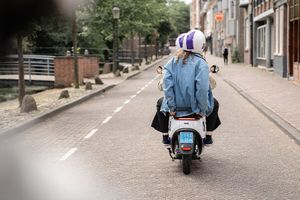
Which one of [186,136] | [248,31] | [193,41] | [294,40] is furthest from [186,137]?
[248,31]

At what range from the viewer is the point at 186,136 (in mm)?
5984

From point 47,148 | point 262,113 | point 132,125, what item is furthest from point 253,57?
point 47,148

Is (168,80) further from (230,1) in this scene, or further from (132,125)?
(230,1)

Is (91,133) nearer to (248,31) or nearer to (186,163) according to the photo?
(186,163)

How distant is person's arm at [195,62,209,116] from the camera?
19.6ft

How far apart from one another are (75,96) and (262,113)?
756 cm

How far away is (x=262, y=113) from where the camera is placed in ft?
44.1

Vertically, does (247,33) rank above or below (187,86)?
above

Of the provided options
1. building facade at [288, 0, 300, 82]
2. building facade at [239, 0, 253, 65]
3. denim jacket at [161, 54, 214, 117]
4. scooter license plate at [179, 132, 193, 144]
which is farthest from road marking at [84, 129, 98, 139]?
building facade at [239, 0, 253, 65]

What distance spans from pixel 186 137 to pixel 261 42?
116 feet

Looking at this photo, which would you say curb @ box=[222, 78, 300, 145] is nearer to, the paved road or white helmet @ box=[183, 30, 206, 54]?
the paved road

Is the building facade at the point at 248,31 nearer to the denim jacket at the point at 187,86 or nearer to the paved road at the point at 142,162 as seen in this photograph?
the paved road at the point at 142,162

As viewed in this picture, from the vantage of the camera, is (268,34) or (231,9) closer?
(268,34)

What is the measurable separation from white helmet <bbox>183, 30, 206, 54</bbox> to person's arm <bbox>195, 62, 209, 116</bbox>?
20 cm
